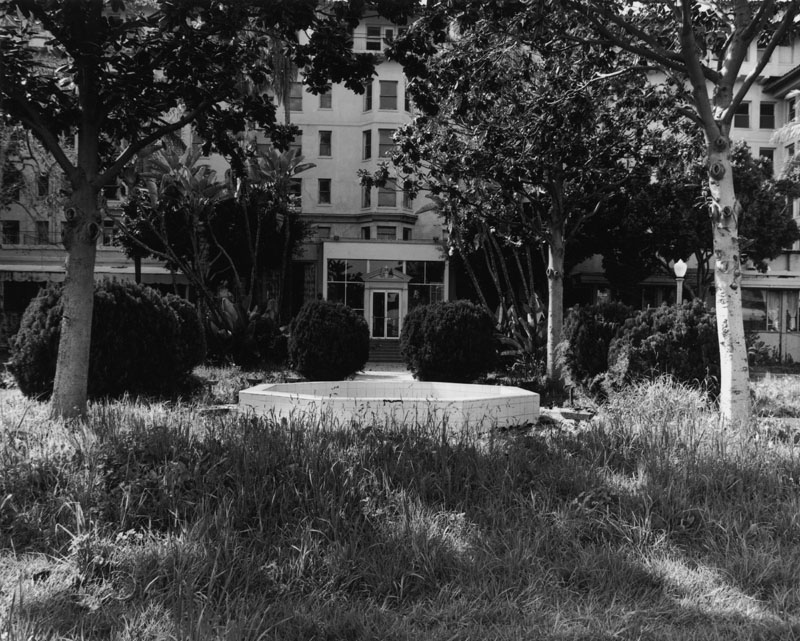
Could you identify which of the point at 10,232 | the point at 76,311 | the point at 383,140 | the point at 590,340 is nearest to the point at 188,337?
the point at 76,311

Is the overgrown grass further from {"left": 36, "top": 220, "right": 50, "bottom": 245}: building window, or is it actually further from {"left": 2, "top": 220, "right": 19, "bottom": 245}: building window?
{"left": 2, "top": 220, "right": 19, "bottom": 245}: building window

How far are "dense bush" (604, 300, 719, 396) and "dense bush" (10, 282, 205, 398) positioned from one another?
6576 millimetres

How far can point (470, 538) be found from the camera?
399cm

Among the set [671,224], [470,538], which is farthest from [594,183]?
[671,224]

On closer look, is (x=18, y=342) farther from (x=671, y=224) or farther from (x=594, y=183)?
(x=671, y=224)

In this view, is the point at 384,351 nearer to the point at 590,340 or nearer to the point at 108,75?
the point at 590,340

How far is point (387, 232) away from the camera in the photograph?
40.6m

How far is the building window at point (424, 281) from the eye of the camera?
1409 inches

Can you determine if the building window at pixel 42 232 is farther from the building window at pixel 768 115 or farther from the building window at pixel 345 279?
the building window at pixel 768 115

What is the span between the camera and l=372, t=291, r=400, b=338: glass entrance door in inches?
1404

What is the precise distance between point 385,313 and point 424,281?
2.61 meters

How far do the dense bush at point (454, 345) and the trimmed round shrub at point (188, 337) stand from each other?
4.94 metres

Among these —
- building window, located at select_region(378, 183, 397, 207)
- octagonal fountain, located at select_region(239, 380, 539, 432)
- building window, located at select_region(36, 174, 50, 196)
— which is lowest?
octagonal fountain, located at select_region(239, 380, 539, 432)

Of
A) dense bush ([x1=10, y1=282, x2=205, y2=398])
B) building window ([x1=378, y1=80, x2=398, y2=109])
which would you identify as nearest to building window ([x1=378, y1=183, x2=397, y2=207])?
building window ([x1=378, y1=80, x2=398, y2=109])
